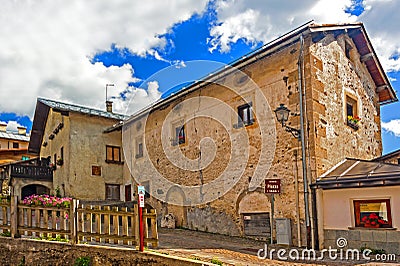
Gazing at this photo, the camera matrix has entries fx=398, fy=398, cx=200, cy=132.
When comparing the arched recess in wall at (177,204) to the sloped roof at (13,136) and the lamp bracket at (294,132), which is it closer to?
the lamp bracket at (294,132)

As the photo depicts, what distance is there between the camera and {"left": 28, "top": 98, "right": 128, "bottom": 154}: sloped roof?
19.8 metres

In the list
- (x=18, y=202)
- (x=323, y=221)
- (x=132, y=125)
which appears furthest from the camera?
(x=132, y=125)

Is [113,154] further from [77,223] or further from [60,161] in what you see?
[77,223]

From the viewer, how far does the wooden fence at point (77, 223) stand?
762cm

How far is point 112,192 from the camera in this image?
66.6 feet

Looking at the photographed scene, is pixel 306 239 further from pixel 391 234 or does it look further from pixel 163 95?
pixel 163 95

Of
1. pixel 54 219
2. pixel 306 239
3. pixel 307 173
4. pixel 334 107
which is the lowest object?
pixel 306 239

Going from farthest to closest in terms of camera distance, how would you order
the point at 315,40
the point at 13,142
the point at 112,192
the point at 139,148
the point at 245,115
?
1. the point at 13,142
2. the point at 112,192
3. the point at 139,148
4. the point at 245,115
5. the point at 315,40

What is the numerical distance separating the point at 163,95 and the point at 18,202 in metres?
8.00

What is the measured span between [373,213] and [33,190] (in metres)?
19.8

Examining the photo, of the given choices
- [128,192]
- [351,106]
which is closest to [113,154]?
[128,192]

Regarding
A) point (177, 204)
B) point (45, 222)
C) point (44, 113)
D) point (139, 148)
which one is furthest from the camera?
point (44, 113)

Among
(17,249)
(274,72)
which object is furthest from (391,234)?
(17,249)

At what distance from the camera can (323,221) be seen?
34.1ft
